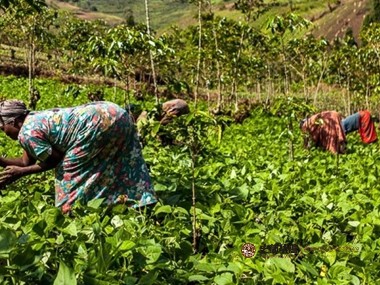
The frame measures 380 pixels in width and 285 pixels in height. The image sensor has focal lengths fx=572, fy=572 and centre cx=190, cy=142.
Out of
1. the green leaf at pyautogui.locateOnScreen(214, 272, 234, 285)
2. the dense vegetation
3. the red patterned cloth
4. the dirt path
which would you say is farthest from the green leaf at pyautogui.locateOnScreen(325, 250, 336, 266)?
the dirt path

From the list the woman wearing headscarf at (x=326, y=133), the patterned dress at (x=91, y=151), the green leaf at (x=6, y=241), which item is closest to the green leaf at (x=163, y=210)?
the patterned dress at (x=91, y=151)

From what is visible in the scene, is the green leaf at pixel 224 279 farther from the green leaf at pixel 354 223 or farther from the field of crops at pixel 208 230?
the green leaf at pixel 354 223

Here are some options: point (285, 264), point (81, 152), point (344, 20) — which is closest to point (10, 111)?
point (81, 152)

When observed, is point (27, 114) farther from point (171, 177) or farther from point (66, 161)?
point (171, 177)

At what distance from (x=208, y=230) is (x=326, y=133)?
19.1 feet

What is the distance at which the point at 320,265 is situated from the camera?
2.80 meters

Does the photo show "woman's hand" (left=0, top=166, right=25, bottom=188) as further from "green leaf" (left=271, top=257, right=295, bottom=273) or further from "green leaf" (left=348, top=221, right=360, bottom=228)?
"green leaf" (left=348, top=221, right=360, bottom=228)

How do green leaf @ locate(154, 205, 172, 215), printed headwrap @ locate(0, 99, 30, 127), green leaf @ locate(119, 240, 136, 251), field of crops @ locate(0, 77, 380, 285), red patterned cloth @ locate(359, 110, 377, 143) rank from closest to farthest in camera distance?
field of crops @ locate(0, 77, 380, 285) → green leaf @ locate(119, 240, 136, 251) → green leaf @ locate(154, 205, 172, 215) → printed headwrap @ locate(0, 99, 30, 127) → red patterned cloth @ locate(359, 110, 377, 143)

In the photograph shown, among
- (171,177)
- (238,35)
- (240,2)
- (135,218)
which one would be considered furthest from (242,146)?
(238,35)

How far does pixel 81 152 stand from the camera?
3.84 meters

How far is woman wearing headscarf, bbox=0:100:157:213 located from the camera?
3.74 meters

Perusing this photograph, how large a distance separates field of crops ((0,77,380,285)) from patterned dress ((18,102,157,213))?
0.57 ft

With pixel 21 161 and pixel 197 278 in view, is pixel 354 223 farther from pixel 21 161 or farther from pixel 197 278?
pixel 21 161

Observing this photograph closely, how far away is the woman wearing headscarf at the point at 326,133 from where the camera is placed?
8763 mm
